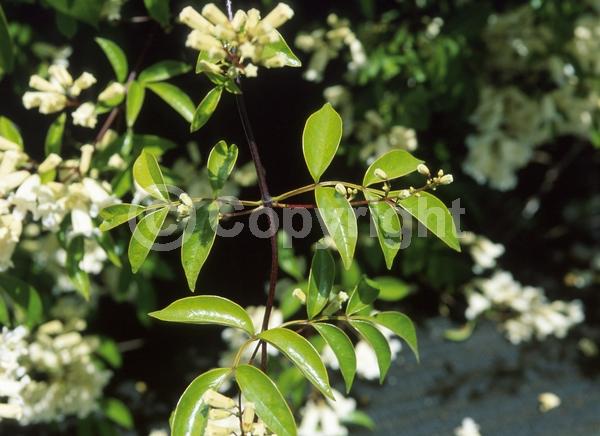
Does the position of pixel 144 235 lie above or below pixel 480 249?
above

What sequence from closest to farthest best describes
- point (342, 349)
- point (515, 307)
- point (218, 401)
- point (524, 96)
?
1. point (218, 401)
2. point (342, 349)
3. point (524, 96)
4. point (515, 307)

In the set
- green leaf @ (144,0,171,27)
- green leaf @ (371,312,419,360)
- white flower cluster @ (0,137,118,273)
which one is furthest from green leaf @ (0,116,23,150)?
green leaf @ (371,312,419,360)

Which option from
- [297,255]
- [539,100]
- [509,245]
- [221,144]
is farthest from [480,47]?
[221,144]

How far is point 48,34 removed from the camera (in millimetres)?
1512

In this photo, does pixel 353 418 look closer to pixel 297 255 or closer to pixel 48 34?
pixel 297 255

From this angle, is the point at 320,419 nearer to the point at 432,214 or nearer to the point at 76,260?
the point at 76,260

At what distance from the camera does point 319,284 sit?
92 centimetres

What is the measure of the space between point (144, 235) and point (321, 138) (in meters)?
0.23

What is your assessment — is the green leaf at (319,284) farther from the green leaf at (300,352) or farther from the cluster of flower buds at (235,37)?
the cluster of flower buds at (235,37)

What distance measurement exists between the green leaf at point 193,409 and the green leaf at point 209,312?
0.19ft

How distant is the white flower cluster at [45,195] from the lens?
1014mm

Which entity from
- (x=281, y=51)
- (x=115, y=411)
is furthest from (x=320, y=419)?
(x=281, y=51)

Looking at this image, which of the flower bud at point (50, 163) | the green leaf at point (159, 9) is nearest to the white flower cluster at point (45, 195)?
the flower bud at point (50, 163)

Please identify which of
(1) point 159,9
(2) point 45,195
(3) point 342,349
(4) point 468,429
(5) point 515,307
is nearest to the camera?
(3) point 342,349
